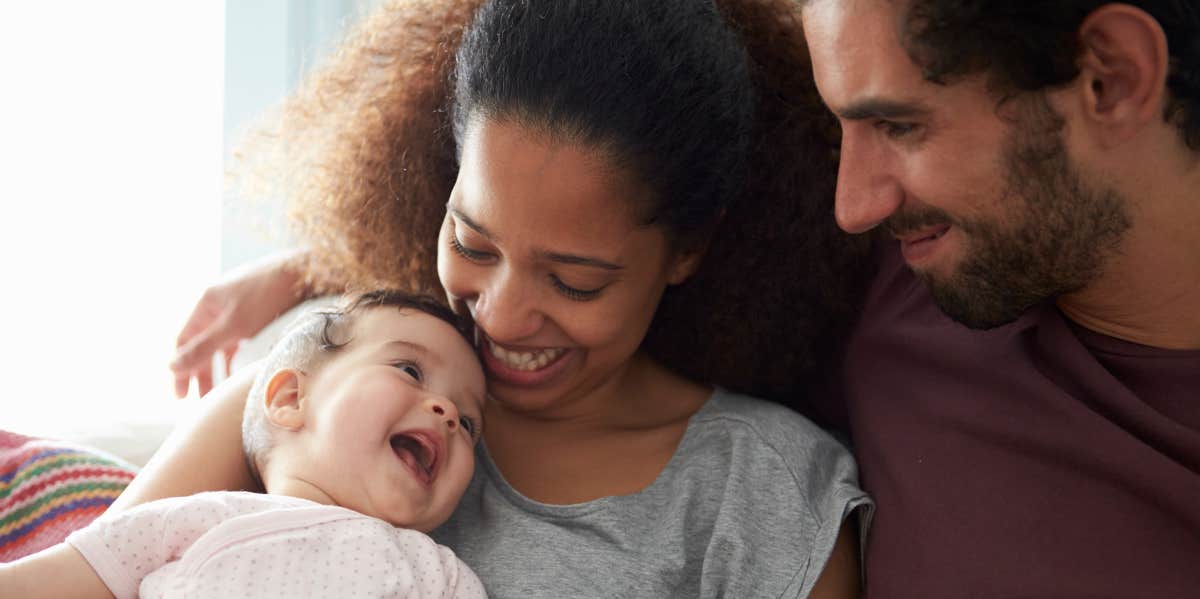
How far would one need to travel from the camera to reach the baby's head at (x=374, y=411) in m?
1.56

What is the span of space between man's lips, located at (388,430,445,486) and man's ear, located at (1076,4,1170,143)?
0.82 metres

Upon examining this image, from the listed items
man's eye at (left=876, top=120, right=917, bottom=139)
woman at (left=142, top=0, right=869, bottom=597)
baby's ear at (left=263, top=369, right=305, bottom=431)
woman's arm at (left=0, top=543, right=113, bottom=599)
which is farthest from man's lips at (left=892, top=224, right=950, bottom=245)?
woman's arm at (left=0, top=543, right=113, bottom=599)

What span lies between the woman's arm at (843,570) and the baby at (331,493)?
428mm

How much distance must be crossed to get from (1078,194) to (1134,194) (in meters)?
0.06

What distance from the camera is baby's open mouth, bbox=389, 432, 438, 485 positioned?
1584 mm

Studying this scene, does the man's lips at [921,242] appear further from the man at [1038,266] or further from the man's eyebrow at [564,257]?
the man's eyebrow at [564,257]

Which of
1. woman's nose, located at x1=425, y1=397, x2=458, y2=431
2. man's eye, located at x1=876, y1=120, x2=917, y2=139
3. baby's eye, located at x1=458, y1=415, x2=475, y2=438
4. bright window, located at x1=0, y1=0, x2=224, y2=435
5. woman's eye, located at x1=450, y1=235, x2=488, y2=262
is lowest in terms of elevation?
bright window, located at x1=0, y1=0, x2=224, y2=435

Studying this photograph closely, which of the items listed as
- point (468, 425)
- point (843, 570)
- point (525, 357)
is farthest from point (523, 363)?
point (843, 570)

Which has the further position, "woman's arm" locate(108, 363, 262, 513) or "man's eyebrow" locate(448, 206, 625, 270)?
"woman's arm" locate(108, 363, 262, 513)

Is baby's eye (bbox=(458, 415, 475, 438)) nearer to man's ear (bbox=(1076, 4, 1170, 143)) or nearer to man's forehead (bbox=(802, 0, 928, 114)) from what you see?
man's forehead (bbox=(802, 0, 928, 114))

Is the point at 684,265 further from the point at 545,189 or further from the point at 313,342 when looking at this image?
the point at 313,342

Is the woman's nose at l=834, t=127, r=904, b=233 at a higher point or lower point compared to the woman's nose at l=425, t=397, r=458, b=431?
higher

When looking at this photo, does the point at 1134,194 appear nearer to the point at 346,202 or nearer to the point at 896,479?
the point at 896,479

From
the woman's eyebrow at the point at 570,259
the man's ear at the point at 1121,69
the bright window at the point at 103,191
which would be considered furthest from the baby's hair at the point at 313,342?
the bright window at the point at 103,191
